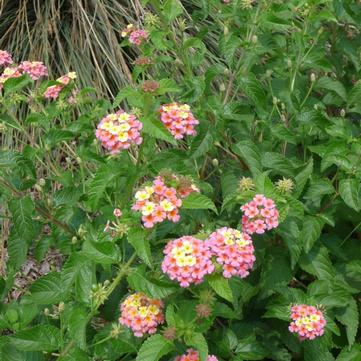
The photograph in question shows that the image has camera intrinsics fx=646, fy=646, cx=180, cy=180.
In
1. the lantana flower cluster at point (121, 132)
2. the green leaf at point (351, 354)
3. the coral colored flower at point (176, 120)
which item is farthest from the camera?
the green leaf at point (351, 354)

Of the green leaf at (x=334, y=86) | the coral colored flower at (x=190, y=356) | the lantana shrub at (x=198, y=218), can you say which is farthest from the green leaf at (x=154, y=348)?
the green leaf at (x=334, y=86)

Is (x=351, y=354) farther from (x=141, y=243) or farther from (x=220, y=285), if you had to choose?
(x=141, y=243)

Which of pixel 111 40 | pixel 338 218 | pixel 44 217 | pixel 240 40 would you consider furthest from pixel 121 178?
pixel 111 40

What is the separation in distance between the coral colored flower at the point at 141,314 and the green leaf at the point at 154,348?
43 mm

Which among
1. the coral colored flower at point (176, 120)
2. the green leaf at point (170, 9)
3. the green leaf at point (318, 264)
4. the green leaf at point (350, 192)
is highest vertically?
the green leaf at point (170, 9)

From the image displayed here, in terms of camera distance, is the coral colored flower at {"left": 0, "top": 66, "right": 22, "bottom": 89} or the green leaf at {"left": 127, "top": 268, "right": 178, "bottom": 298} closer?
the green leaf at {"left": 127, "top": 268, "right": 178, "bottom": 298}

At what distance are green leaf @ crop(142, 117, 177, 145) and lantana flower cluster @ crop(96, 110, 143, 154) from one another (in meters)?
0.02

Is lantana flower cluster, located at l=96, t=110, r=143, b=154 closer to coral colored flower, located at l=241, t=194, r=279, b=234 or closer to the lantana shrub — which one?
the lantana shrub

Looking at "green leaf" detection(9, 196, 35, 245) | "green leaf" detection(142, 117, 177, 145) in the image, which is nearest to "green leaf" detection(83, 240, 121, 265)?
"green leaf" detection(142, 117, 177, 145)

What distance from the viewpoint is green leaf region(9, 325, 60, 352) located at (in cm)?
178

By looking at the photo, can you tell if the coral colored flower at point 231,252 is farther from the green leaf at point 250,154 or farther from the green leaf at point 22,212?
the green leaf at point 22,212

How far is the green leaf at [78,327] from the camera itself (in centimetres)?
172

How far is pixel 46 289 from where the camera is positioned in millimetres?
2055

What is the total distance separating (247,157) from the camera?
2199 millimetres
